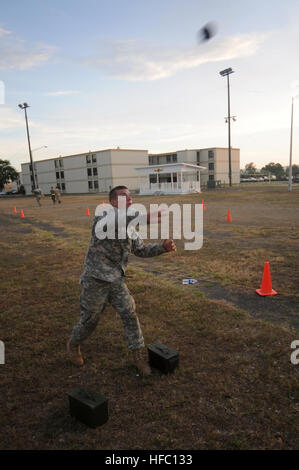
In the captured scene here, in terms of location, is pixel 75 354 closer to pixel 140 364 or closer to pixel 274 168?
pixel 140 364

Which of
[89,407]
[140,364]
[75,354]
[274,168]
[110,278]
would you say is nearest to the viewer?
[89,407]

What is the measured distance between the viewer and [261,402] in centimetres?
310

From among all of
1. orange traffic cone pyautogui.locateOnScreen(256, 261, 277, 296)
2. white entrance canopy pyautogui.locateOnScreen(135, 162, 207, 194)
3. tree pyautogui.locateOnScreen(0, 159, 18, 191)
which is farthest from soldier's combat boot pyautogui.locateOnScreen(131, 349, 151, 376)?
tree pyautogui.locateOnScreen(0, 159, 18, 191)

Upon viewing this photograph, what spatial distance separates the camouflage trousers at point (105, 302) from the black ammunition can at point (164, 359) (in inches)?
10.3

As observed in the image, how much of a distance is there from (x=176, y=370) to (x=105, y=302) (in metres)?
1.18

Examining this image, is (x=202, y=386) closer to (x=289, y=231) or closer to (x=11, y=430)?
(x=11, y=430)

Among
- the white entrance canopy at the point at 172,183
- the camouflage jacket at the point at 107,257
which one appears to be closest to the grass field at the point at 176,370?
the camouflage jacket at the point at 107,257

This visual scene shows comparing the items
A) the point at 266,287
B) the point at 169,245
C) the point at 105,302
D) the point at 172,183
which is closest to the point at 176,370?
the point at 105,302

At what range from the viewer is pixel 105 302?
3490 mm

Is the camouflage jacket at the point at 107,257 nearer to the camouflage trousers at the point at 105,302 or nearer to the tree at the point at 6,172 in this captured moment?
the camouflage trousers at the point at 105,302

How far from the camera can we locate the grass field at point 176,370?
2779mm

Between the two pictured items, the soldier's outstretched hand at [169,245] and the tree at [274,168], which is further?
the tree at [274,168]
